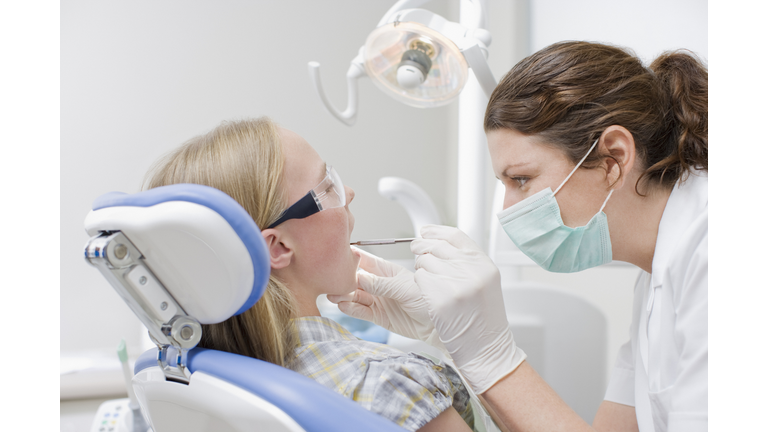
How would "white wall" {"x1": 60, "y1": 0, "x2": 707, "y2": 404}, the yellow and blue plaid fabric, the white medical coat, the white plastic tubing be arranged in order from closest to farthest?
the yellow and blue plaid fabric < the white medical coat < the white plastic tubing < "white wall" {"x1": 60, "y1": 0, "x2": 707, "y2": 404}

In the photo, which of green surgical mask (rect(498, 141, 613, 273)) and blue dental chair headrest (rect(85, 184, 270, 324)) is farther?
green surgical mask (rect(498, 141, 613, 273))

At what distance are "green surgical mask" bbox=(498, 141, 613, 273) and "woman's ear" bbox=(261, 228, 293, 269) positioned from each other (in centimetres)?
54

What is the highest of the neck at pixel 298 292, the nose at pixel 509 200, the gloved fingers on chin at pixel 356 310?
the nose at pixel 509 200

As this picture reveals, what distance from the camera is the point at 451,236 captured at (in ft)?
3.58

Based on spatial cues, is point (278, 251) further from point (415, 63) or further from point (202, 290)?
point (415, 63)

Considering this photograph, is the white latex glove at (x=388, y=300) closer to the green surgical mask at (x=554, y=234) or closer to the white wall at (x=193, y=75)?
the green surgical mask at (x=554, y=234)

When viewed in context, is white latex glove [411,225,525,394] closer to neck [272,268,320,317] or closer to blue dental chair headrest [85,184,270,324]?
neck [272,268,320,317]

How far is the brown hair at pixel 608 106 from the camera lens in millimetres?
1030

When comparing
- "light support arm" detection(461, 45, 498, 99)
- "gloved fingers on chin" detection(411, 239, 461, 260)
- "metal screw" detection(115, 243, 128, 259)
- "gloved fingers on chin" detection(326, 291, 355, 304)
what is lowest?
"gloved fingers on chin" detection(326, 291, 355, 304)

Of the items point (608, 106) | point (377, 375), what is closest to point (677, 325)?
point (608, 106)

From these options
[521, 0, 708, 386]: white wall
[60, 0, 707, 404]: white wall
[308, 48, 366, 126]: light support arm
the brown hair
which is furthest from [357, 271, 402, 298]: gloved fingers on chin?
[60, 0, 707, 404]: white wall

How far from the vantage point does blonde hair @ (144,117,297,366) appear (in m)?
0.81

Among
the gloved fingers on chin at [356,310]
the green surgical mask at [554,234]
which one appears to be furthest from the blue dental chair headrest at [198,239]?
the green surgical mask at [554,234]

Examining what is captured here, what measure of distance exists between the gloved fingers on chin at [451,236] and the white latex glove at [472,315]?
0.09 feet
